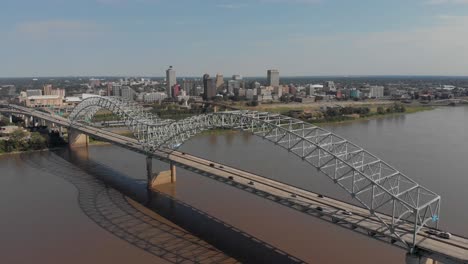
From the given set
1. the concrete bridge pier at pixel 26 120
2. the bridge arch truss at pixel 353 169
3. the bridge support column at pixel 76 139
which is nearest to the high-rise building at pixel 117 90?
the concrete bridge pier at pixel 26 120

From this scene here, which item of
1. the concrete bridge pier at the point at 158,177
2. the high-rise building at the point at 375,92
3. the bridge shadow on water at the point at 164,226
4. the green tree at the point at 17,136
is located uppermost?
the high-rise building at the point at 375,92

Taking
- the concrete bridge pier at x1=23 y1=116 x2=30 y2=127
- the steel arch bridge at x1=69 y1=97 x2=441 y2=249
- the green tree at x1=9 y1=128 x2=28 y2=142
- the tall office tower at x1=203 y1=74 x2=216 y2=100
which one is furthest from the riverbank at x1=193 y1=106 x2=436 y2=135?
the tall office tower at x1=203 y1=74 x2=216 y2=100

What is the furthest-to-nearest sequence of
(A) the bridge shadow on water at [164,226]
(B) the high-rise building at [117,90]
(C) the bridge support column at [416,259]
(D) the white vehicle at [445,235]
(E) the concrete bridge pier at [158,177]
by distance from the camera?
(B) the high-rise building at [117,90]
(E) the concrete bridge pier at [158,177]
(A) the bridge shadow on water at [164,226]
(D) the white vehicle at [445,235]
(C) the bridge support column at [416,259]

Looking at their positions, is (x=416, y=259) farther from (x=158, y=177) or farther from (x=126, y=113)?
(x=126, y=113)

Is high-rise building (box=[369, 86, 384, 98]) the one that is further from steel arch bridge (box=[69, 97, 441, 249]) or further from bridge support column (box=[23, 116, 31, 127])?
steel arch bridge (box=[69, 97, 441, 249])

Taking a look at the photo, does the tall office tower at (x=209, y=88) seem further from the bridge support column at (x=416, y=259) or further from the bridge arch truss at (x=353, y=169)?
the bridge support column at (x=416, y=259)

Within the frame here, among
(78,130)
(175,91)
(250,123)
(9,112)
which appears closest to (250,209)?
(250,123)

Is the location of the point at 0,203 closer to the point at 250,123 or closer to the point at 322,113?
the point at 250,123
